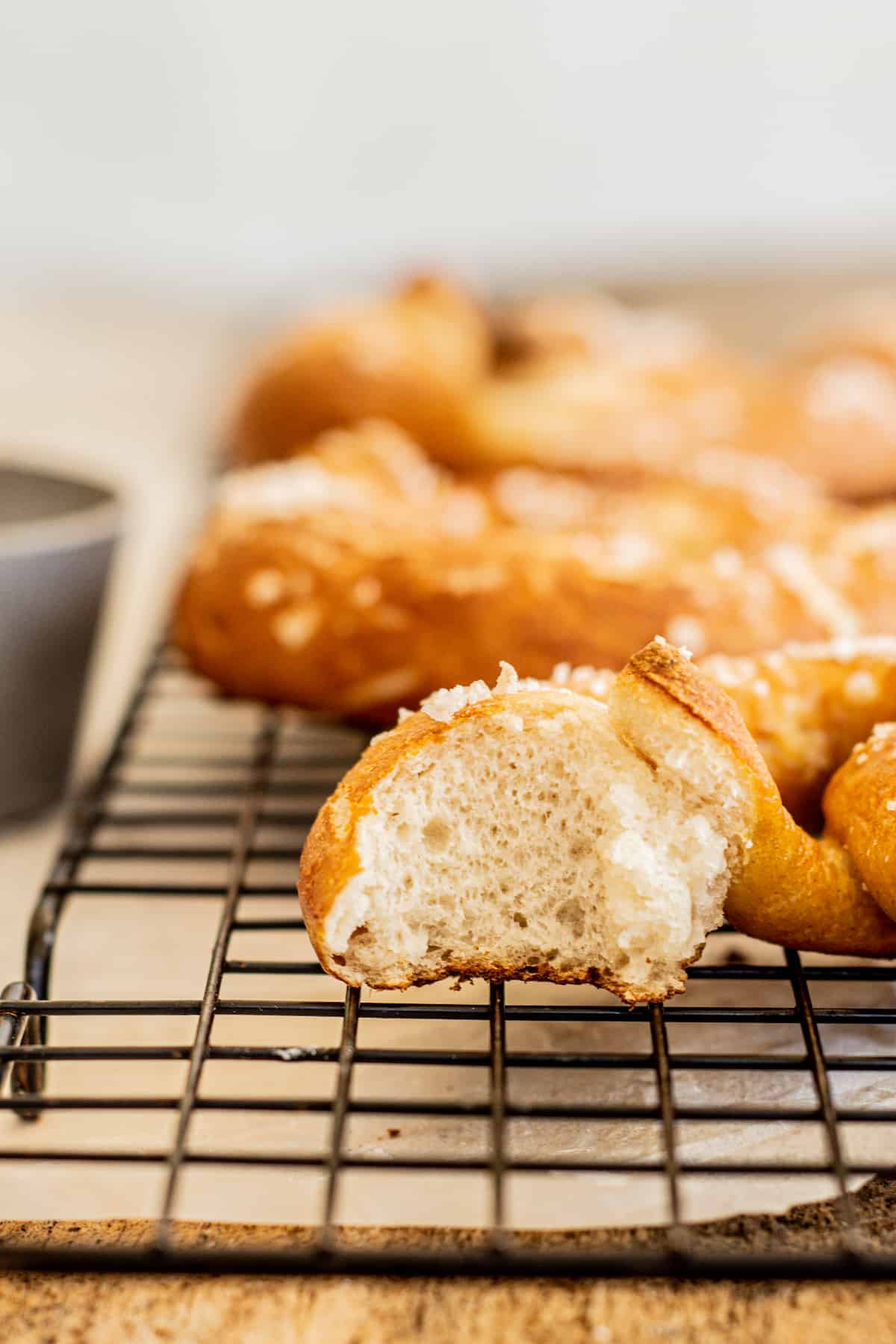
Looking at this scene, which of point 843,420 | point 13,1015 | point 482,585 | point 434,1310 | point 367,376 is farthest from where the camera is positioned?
point 367,376

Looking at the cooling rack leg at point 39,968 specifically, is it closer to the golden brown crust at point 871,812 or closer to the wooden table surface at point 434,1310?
the wooden table surface at point 434,1310

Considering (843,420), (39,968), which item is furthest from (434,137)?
(39,968)

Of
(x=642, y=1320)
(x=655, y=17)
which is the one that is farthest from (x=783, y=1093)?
(x=655, y=17)

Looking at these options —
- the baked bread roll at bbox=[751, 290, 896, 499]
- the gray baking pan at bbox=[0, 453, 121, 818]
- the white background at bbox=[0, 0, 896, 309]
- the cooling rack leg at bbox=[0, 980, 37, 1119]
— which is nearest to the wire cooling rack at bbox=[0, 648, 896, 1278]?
the cooling rack leg at bbox=[0, 980, 37, 1119]

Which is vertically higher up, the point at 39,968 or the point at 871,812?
the point at 871,812

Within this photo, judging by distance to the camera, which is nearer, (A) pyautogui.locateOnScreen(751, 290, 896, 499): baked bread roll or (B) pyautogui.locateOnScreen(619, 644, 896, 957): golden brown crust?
(B) pyautogui.locateOnScreen(619, 644, 896, 957): golden brown crust

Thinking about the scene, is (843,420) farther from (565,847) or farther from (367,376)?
(565,847)

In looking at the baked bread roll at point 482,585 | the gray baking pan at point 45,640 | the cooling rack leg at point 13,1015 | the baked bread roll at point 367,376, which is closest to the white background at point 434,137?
the baked bread roll at point 367,376

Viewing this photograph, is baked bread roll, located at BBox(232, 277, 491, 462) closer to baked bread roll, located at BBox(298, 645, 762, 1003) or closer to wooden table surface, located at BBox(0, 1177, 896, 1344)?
baked bread roll, located at BBox(298, 645, 762, 1003)
